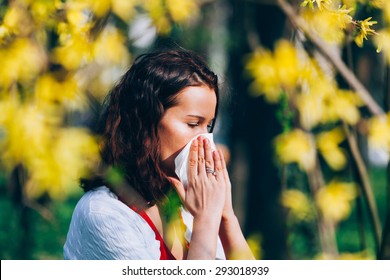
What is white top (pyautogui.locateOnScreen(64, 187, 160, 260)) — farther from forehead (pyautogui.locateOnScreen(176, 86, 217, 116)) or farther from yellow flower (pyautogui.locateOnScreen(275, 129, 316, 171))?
yellow flower (pyautogui.locateOnScreen(275, 129, 316, 171))

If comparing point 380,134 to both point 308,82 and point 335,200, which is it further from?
point 335,200

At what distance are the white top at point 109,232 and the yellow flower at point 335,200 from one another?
2247 mm

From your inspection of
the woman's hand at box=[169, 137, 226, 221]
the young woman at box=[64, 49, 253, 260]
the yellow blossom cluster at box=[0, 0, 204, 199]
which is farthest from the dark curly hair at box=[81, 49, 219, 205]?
the yellow blossom cluster at box=[0, 0, 204, 199]

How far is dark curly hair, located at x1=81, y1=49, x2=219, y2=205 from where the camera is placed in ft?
7.74

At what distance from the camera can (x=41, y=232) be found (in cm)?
835

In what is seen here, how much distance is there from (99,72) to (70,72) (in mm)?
594

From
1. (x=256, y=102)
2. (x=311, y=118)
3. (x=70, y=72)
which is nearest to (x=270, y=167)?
(x=256, y=102)

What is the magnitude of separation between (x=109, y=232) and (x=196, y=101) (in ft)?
1.64

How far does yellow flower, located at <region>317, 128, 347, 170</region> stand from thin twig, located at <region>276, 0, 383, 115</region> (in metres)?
0.38

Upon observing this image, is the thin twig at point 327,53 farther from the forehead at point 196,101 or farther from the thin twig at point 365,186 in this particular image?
the forehead at point 196,101

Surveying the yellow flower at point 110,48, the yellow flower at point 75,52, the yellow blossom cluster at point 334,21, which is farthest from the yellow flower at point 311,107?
the yellow flower at point 75,52

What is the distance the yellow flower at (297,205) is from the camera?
15.6 ft

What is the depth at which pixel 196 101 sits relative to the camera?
7.74 feet

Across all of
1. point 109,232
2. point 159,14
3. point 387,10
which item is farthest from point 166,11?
point 109,232
